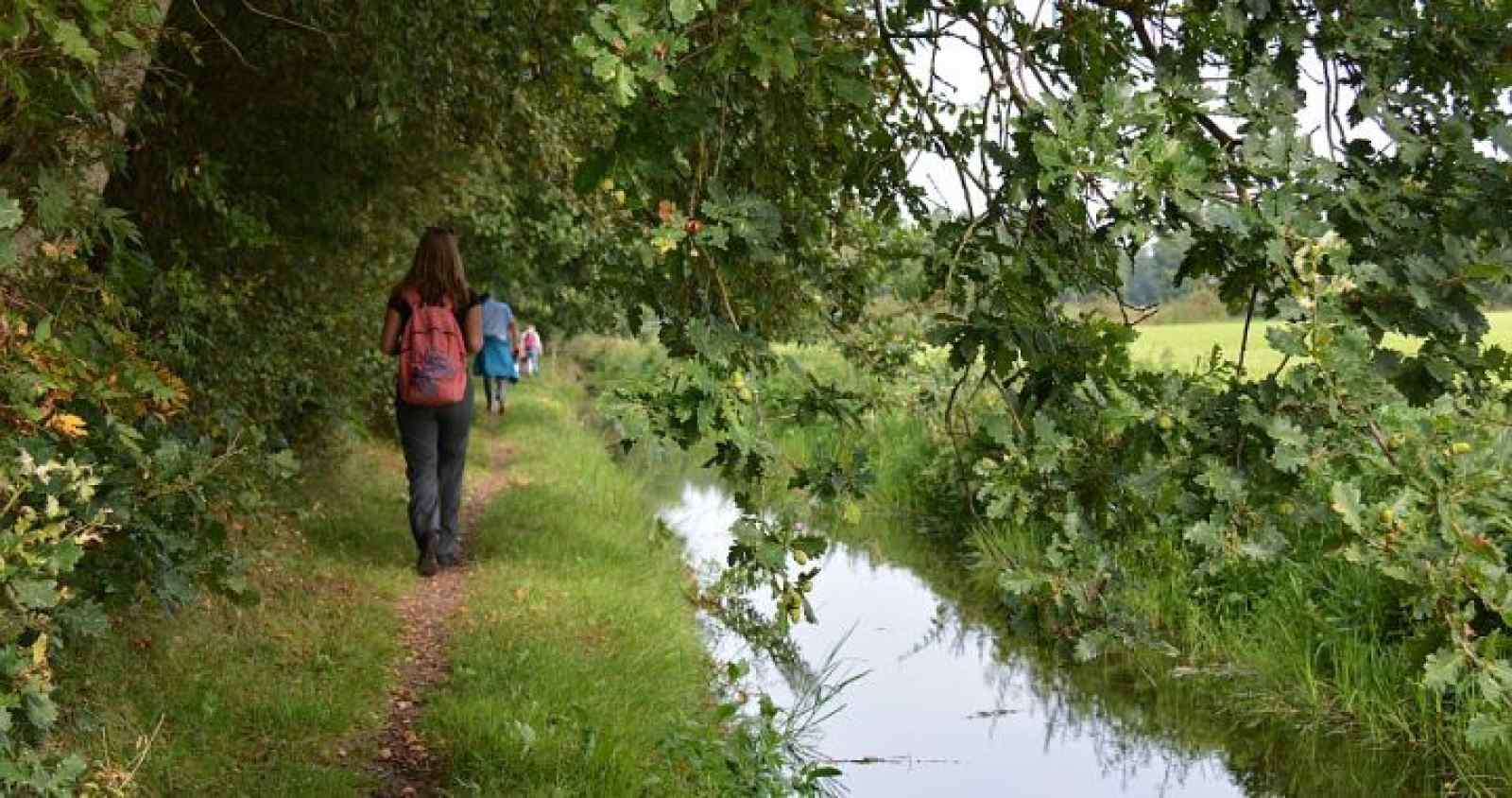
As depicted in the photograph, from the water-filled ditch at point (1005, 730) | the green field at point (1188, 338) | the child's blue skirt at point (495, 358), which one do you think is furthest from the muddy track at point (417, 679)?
the green field at point (1188, 338)

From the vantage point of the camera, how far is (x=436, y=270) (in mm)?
7219

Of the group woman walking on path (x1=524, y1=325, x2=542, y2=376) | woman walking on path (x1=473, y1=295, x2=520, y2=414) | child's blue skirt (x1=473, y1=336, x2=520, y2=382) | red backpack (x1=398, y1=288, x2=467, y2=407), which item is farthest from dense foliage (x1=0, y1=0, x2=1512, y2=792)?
woman walking on path (x1=524, y1=325, x2=542, y2=376)

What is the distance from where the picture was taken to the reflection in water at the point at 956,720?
768cm

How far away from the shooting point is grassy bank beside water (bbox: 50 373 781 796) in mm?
4570

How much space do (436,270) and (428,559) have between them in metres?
1.71

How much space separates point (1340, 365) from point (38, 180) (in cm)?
262

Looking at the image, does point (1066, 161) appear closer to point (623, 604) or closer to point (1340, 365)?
point (1340, 365)

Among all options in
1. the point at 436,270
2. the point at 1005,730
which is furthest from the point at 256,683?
the point at 1005,730

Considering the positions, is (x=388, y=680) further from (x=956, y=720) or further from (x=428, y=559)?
(x=956, y=720)

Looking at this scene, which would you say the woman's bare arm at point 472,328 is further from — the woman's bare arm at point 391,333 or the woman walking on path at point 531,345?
the woman walking on path at point 531,345

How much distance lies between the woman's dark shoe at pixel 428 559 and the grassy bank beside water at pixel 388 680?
10cm

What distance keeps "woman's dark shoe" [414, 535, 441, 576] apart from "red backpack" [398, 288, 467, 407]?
91 cm

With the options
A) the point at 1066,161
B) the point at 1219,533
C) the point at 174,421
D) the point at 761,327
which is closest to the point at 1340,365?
the point at 1219,533

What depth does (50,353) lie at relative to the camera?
275 centimetres
